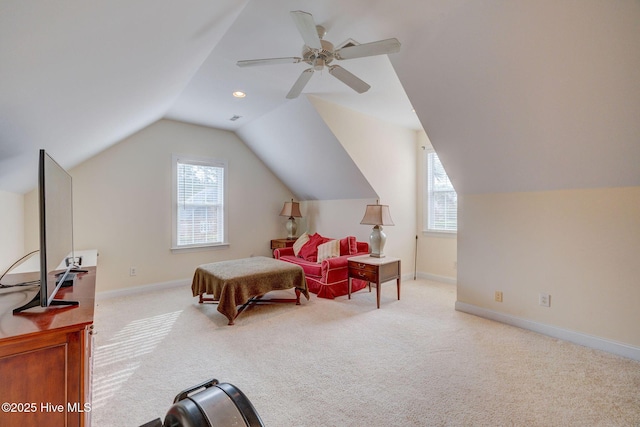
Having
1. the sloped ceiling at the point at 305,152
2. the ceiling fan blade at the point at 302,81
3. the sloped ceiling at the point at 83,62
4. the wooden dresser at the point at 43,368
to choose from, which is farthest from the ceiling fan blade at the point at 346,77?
the wooden dresser at the point at 43,368

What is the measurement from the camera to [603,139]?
2.20m

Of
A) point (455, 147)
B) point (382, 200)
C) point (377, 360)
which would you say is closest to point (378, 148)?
point (382, 200)

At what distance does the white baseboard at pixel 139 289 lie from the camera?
3.94m

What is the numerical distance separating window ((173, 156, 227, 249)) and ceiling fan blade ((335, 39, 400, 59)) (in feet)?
11.6

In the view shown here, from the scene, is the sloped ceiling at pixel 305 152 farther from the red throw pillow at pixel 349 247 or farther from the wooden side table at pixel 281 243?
the wooden side table at pixel 281 243

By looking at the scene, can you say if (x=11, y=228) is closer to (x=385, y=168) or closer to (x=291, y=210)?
(x=291, y=210)

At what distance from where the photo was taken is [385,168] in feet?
15.3

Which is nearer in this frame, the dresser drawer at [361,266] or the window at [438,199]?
the dresser drawer at [361,266]

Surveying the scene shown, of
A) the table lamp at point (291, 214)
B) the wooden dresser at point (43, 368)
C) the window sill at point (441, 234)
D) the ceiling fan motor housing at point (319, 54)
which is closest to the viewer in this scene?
the wooden dresser at point (43, 368)

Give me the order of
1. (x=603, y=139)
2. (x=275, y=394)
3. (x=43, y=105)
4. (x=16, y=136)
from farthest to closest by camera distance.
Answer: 1. (x=603, y=139)
2. (x=275, y=394)
3. (x=16, y=136)
4. (x=43, y=105)

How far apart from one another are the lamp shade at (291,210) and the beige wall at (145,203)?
73 centimetres

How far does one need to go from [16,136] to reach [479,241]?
13.5 feet

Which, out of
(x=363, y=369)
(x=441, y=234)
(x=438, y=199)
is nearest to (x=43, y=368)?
(x=363, y=369)

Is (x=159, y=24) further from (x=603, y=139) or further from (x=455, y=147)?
(x=603, y=139)
